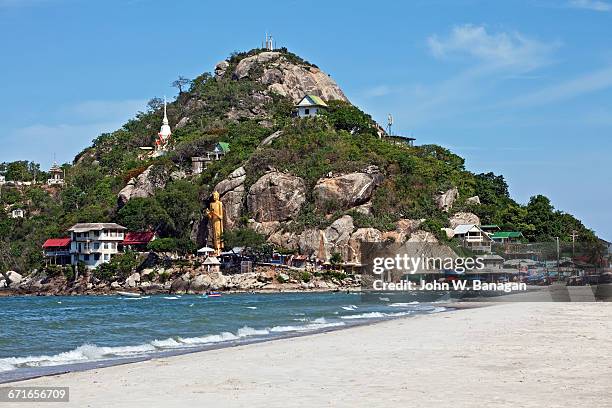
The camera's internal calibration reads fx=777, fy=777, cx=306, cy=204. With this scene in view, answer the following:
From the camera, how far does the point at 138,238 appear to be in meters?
104

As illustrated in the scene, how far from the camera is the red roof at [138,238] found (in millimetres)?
103000

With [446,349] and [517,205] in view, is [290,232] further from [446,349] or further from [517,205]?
[446,349]

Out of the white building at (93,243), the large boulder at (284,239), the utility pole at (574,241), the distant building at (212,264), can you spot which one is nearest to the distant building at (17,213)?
the white building at (93,243)

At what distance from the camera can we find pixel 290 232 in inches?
3772

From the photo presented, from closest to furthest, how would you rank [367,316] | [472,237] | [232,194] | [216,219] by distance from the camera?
[367,316] < [472,237] < [216,219] < [232,194]

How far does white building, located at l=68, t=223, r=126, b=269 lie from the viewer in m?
100

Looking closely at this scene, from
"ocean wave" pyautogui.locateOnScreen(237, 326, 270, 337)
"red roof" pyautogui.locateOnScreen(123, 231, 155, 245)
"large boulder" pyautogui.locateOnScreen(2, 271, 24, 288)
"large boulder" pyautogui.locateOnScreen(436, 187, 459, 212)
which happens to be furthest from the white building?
"ocean wave" pyautogui.locateOnScreen(237, 326, 270, 337)

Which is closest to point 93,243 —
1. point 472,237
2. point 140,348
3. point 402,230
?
point 402,230

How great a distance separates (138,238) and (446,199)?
41.1 metres

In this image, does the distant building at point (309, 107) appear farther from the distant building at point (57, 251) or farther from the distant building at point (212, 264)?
the distant building at point (57, 251)

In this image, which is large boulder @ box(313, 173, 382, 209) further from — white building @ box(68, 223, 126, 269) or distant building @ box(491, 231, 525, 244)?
white building @ box(68, 223, 126, 269)

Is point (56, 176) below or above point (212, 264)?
above

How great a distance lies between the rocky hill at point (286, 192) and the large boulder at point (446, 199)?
0.16 m

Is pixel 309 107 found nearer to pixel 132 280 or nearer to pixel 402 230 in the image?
pixel 402 230
